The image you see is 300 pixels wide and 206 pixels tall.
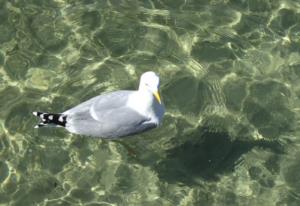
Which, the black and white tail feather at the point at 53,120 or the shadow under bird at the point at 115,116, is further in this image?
the black and white tail feather at the point at 53,120

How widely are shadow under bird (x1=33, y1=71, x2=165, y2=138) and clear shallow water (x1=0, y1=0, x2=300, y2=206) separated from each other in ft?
2.73

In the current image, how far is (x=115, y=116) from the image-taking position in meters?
7.19

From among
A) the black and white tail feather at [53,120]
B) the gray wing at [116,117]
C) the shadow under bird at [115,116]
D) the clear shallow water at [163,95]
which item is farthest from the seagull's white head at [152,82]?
the clear shallow water at [163,95]

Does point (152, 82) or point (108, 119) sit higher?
point (152, 82)

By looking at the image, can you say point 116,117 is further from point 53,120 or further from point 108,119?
point 53,120

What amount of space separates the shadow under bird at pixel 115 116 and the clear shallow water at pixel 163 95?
0.83m

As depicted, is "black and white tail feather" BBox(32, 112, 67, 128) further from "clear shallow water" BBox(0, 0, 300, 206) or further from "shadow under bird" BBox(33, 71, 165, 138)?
"clear shallow water" BBox(0, 0, 300, 206)

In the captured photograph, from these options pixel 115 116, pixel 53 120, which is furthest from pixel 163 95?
pixel 53 120

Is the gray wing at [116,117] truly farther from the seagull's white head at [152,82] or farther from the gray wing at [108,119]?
the seagull's white head at [152,82]

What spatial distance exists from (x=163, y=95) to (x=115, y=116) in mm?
1598

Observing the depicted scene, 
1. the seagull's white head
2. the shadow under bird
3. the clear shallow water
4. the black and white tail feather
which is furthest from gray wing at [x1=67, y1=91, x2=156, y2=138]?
the clear shallow water

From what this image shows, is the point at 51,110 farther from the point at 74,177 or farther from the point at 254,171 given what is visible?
the point at 254,171

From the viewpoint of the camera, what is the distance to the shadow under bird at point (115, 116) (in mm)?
7184

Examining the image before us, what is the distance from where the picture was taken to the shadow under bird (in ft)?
23.6
